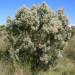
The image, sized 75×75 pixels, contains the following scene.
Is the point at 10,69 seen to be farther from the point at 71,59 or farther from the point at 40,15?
the point at 71,59

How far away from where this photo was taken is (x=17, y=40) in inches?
423

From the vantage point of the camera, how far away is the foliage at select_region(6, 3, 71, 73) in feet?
34.7

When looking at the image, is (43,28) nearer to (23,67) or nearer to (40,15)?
(40,15)

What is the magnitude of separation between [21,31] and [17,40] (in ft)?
1.32

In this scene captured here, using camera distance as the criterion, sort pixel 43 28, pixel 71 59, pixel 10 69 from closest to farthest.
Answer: pixel 10 69 → pixel 43 28 → pixel 71 59

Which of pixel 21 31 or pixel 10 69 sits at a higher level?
pixel 21 31

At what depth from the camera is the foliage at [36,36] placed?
10570 mm

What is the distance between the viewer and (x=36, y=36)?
1080cm

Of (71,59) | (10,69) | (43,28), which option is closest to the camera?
(10,69)

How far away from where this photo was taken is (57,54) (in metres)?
11.0

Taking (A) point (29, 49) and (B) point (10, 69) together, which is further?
(A) point (29, 49)

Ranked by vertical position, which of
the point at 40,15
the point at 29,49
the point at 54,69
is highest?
the point at 40,15

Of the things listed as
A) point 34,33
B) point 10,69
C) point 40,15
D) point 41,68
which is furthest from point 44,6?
point 10,69

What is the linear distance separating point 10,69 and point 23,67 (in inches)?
19.9
